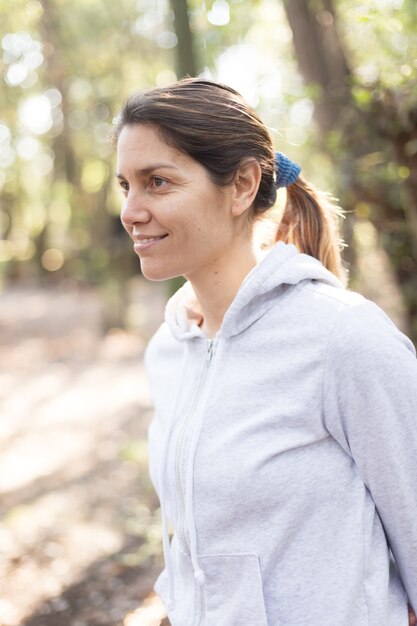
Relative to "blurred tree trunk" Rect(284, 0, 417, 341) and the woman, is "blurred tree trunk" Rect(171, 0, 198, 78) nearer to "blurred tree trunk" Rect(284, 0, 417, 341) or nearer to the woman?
"blurred tree trunk" Rect(284, 0, 417, 341)

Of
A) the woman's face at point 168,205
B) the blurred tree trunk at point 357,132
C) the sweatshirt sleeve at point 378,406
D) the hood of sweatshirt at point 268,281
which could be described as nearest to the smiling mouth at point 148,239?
the woman's face at point 168,205

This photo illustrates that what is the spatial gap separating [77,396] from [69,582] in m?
5.34

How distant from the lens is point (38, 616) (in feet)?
12.9

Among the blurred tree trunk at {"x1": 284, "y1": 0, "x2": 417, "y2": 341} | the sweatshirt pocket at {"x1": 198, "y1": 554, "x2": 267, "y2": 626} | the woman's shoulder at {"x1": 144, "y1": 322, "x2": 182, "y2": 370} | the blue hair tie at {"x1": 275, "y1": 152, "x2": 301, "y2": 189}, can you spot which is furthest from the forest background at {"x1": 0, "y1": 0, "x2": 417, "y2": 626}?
the sweatshirt pocket at {"x1": 198, "y1": 554, "x2": 267, "y2": 626}

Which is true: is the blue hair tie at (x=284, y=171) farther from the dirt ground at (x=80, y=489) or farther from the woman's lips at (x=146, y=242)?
the dirt ground at (x=80, y=489)

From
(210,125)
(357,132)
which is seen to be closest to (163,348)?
(210,125)

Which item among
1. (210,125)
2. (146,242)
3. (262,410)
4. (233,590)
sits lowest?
(233,590)

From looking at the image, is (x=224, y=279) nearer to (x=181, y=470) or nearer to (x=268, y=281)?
(x=268, y=281)

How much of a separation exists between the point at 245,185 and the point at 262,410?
2.08ft

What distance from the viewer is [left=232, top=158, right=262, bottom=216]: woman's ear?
6.12 ft

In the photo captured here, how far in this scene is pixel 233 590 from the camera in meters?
1.72

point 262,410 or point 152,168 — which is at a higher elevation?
point 152,168

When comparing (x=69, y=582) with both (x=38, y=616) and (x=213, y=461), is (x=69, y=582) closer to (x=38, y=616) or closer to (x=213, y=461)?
(x=38, y=616)

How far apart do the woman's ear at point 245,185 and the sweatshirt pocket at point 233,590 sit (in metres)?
0.92
